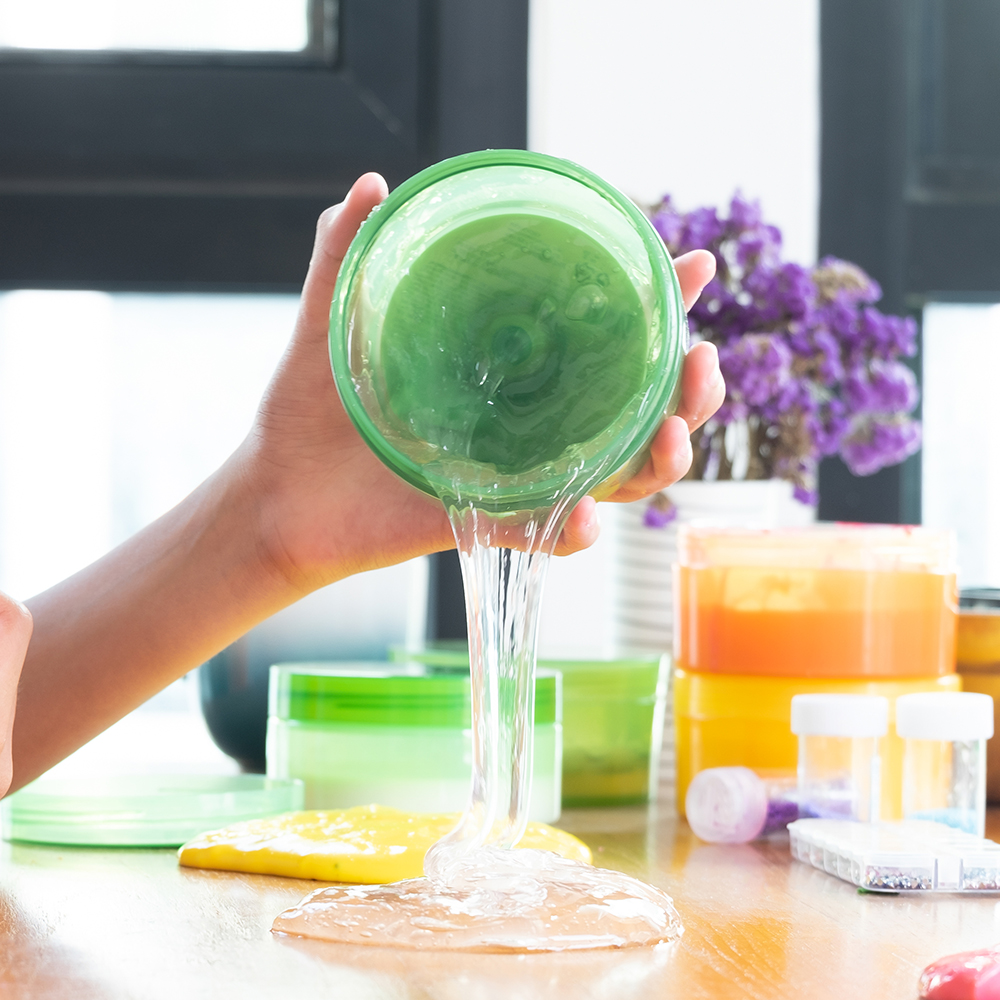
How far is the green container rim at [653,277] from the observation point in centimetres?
58

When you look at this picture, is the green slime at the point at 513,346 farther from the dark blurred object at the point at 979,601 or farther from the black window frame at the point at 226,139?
the black window frame at the point at 226,139

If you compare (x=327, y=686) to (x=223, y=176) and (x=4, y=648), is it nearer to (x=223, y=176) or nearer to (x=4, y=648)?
(x=4, y=648)

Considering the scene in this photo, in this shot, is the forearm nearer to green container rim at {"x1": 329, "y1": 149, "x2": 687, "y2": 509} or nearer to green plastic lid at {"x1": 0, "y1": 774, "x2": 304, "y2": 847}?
green plastic lid at {"x1": 0, "y1": 774, "x2": 304, "y2": 847}

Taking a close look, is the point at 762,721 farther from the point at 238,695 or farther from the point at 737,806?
the point at 238,695

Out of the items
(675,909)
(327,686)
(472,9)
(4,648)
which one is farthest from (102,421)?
(675,909)

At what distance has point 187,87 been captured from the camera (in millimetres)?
1446

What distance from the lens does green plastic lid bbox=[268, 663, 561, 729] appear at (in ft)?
2.70

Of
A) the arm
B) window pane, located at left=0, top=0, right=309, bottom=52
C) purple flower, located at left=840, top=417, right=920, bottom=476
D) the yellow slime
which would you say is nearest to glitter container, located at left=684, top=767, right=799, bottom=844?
the yellow slime

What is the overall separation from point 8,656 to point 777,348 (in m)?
0.70

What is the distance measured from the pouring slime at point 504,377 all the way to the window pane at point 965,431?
0.99m

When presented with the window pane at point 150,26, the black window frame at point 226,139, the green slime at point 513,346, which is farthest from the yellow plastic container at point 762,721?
the window pane at point 150,26

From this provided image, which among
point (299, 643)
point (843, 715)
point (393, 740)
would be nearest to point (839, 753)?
point (843, 715)

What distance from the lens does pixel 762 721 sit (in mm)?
879

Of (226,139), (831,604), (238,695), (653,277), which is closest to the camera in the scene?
(653,277)
